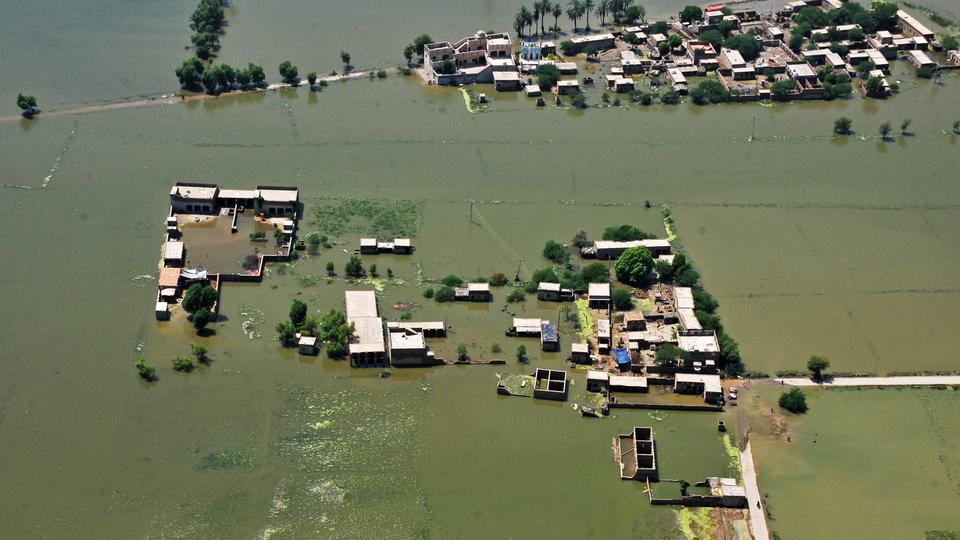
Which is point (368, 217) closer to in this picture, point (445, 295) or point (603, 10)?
point (445, 295)

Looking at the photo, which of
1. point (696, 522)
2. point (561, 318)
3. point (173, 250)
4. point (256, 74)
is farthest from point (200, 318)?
point (256, 74)

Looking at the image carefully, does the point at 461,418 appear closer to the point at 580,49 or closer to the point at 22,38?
the point at 580,49

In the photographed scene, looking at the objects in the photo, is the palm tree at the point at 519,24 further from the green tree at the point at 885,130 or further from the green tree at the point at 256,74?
the green tree at the point at 885,130

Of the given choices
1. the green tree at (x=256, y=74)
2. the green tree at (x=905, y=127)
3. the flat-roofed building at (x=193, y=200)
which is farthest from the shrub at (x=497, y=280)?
the green tree at (x=905, y=127)

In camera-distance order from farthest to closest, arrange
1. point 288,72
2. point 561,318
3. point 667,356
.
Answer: point 288,72 < point 561,318 < point 667,356

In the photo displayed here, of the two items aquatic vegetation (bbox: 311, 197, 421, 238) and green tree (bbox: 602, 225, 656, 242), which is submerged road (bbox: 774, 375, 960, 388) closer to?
green tree (bbox: 602, 225, 656, 242)

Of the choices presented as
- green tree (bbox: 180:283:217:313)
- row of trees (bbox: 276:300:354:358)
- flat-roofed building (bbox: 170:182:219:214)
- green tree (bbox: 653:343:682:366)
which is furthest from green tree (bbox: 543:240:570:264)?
flat-roofed building (bbox: 170:182:219:214)

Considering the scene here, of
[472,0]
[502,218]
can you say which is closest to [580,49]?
[472,0]
